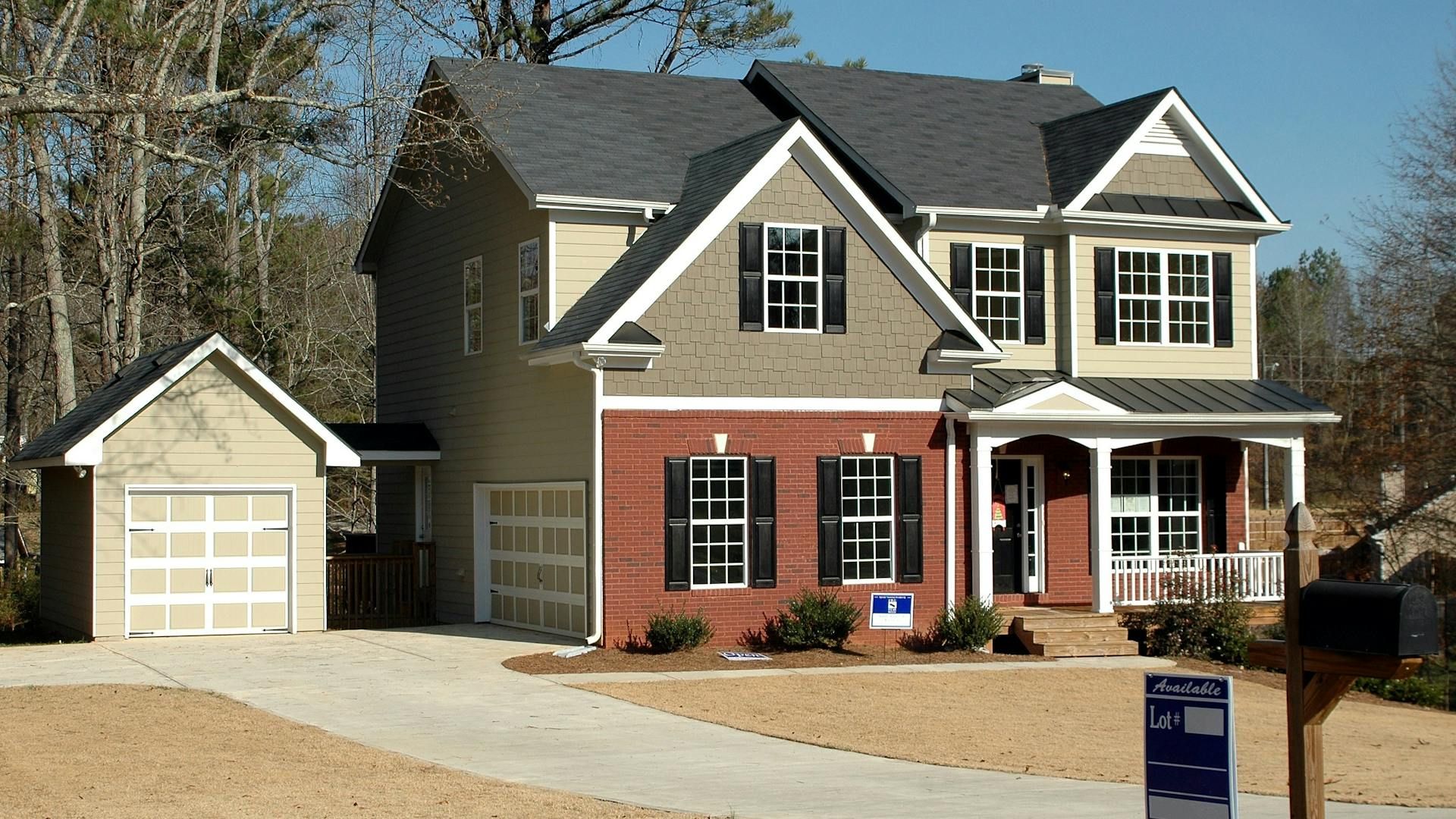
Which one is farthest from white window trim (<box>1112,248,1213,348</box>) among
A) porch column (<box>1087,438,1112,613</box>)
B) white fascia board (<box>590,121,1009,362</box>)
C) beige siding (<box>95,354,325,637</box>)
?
beige siding (<box>95,354,325,637</box>)

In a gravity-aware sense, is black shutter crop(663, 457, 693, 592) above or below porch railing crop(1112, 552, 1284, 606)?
above

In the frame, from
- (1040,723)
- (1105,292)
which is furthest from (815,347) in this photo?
(1040,723)

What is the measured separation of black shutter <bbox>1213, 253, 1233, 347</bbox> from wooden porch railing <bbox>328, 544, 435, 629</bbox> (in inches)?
554

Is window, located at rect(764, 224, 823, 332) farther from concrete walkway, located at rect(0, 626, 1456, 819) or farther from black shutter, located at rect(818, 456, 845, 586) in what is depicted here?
concrete walkway, located at rect(0, 626, 1456, 819)

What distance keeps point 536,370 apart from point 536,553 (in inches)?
112

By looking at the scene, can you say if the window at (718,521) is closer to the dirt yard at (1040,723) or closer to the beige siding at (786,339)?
the beige siding at (786,339)

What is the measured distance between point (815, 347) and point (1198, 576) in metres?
7.36

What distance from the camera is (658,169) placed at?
2566 cm

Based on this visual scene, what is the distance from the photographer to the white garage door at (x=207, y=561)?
24.2m

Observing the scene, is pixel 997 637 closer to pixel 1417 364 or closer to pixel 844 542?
pixel 844 542

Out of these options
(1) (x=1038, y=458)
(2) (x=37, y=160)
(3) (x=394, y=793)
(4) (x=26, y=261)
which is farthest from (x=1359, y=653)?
(4) (x=26, y=261)

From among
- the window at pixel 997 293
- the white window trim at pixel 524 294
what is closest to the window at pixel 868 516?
the window at pixel 997 293

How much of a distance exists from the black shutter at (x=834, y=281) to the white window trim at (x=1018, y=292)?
3606mm

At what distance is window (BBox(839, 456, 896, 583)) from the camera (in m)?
23.8
